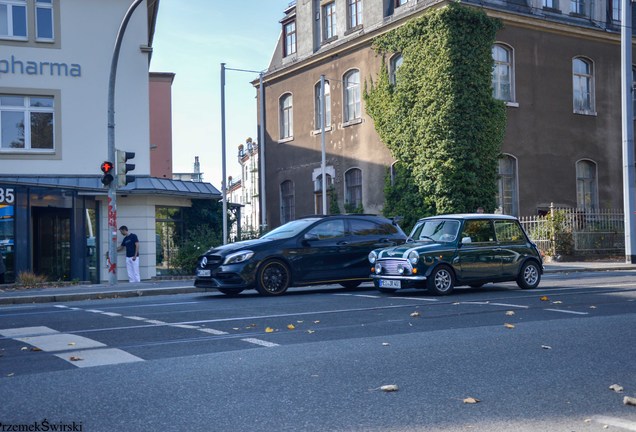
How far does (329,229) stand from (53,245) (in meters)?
12.0

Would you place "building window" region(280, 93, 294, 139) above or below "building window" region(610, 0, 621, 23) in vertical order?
below

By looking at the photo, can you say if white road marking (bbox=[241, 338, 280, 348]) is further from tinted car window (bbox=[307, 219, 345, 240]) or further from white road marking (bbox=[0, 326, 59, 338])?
tinted car window (bbox=[307, 219, 345, 240])

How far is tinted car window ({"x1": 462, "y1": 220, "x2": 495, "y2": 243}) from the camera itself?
601 inches

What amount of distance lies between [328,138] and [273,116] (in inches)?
217

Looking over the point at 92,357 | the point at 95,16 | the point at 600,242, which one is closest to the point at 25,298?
the point at 92,357

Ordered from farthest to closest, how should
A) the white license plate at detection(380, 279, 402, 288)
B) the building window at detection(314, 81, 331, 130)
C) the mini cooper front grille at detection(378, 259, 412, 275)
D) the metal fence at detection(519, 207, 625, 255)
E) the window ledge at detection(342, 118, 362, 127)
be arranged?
the building window at detection(314, 81, 331, 130), the window ledge at detection(342, 118, 362, 127), the metal fence at detection(519, 207, 625, 255), the white license plate at detection(380, 279, 402, 288), the mini cooper front grille at detection(378, 259, 412, 275)

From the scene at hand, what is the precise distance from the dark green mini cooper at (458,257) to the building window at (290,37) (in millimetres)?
26867

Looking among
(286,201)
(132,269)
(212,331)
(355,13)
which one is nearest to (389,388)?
(212,331)

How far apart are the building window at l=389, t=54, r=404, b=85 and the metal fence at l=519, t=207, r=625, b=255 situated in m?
8.25

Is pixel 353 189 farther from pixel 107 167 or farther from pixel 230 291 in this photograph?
pixel 230 291

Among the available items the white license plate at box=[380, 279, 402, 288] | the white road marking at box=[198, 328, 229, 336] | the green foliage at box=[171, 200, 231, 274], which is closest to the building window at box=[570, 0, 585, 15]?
the green foliage at box=[171, 200, 231, 274]

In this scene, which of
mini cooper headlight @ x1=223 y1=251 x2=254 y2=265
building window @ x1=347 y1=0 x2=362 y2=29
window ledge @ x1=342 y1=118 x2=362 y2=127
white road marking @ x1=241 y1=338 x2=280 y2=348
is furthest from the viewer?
building window @ x1=347 y1=0 x2=362 y2=29

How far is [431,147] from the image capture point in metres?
31.3

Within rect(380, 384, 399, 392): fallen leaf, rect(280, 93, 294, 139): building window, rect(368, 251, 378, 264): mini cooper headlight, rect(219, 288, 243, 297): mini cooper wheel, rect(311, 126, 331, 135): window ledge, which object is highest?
rect(280, 93, 294, 139): building window
